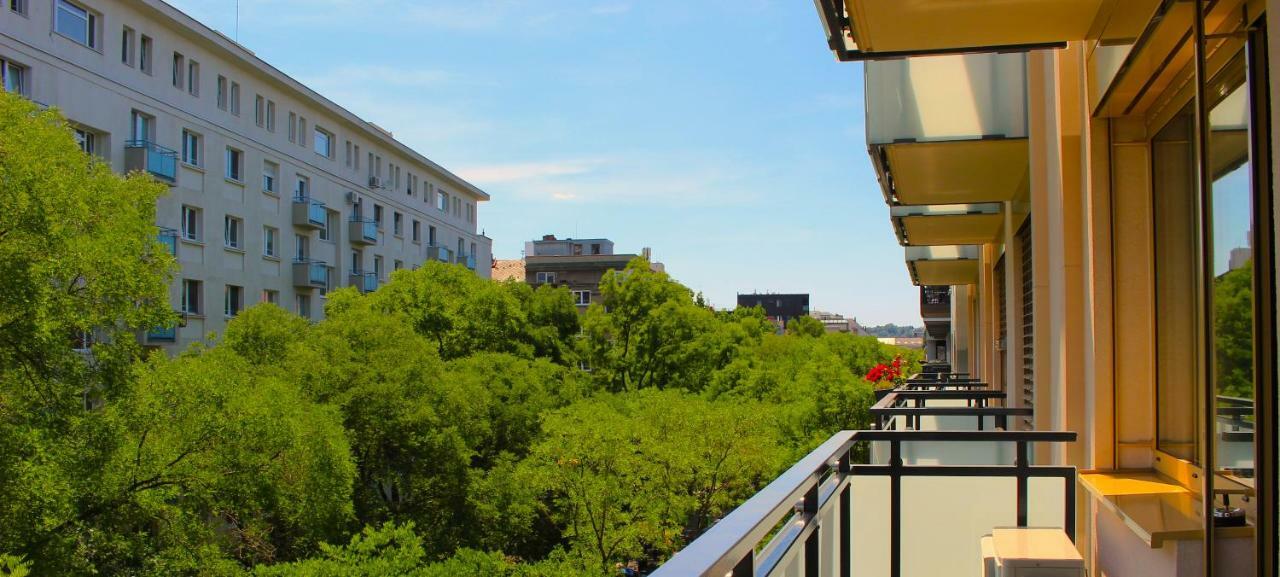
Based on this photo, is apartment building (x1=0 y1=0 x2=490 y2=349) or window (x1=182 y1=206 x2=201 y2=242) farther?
window (x1=182 y1=206 x2=201 y2=242)

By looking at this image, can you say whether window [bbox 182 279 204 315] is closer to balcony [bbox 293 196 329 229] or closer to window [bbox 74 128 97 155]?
window [bbox 74 128 97 155]

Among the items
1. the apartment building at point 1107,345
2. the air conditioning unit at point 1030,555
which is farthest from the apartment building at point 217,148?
the air conditioning unit at point 1030,555

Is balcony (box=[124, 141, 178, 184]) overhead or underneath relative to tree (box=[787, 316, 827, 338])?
overhead

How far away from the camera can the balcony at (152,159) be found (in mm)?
31047

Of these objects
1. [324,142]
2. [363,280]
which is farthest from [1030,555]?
[363,280]

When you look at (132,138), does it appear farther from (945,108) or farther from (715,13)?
(945,108)

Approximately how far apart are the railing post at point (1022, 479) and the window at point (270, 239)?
38.5 meters

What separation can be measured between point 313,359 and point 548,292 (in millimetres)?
16997

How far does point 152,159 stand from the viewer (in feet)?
104

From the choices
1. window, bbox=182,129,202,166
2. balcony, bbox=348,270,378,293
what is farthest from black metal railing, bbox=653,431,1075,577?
balcony, bbox=348,270,378,293

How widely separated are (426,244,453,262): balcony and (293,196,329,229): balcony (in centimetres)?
1385

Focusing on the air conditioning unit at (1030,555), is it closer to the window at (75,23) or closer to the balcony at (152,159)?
the window at (75,23)

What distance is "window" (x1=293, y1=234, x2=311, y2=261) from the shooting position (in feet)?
141

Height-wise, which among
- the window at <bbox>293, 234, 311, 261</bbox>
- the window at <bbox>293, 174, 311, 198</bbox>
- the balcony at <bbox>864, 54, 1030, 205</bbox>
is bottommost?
the balcony at <bbox>864, 54, 1030, 205</bbox>
